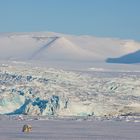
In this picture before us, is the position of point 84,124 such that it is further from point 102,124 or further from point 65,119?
point 65,119

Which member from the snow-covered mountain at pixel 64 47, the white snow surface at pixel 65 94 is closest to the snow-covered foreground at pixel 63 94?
the white snow surface at pixel 65 94

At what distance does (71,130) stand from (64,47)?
6830 cm

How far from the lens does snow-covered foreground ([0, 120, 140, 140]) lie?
69.3 feet

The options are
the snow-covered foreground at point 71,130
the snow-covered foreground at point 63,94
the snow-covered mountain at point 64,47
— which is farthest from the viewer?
the snow-covered mountain at point 64,47

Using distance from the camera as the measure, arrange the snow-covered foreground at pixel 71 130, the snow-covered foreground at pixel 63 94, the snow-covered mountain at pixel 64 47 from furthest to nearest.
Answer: the snow-covered mountain at pixel 64 47 < the snow-covered foreground at pixel 63 94 < the snow-covered foreground at pixel 71 130

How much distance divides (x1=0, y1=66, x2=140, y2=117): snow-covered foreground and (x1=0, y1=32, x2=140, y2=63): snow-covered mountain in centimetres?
4539

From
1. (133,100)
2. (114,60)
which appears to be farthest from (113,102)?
(114,60)

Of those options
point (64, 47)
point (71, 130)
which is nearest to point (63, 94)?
point (71, 130)

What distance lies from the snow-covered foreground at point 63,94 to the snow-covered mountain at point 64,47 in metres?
45.4

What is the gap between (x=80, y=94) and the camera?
37094mm

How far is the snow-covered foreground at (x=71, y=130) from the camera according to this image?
21.1 metres

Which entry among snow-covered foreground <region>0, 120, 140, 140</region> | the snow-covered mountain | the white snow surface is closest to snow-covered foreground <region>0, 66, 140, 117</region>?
the white snow surface

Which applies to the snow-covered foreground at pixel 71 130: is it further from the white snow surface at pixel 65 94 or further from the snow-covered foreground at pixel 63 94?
the white snow surface at pixel 65 94

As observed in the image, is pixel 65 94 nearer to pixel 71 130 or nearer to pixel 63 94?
pixel 63 94
